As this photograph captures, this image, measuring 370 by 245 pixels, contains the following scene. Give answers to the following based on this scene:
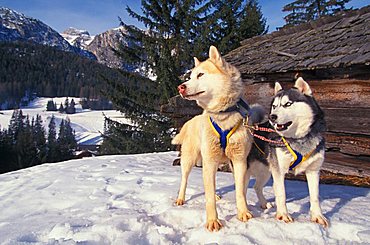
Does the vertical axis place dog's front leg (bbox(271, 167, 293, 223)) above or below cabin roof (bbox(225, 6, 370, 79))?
below

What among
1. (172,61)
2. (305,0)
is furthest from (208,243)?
(305,0)

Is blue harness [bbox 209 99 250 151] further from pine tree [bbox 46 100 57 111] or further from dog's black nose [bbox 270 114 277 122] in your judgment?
pine tree [bbox 46 100 57 111]

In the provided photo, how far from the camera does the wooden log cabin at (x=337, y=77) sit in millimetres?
4832

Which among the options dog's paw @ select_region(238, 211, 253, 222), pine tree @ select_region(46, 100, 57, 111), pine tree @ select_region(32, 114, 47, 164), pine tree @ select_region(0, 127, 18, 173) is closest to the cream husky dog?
dog's paw @ select_region(238, 211, 253, 222)

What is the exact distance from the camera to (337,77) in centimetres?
521

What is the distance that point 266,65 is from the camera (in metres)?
5.86

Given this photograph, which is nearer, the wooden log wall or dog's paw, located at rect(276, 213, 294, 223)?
dog's paw, located at rect(276, 213, 294, 223)

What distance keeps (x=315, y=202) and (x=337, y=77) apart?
3.43 meters

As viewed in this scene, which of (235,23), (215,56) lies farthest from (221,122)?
(235,23)

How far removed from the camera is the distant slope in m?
126

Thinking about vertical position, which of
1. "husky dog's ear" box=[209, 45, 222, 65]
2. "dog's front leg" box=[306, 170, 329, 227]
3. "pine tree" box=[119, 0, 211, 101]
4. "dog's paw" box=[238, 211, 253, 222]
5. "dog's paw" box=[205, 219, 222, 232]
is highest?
"pine tree" box=[119, 0, 211, 101]

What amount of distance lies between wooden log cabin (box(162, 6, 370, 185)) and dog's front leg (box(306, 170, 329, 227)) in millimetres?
2328

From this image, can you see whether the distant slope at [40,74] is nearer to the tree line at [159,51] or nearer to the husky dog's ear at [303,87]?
the tree line at [159,51]

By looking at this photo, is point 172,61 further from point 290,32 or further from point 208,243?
point 208,243
